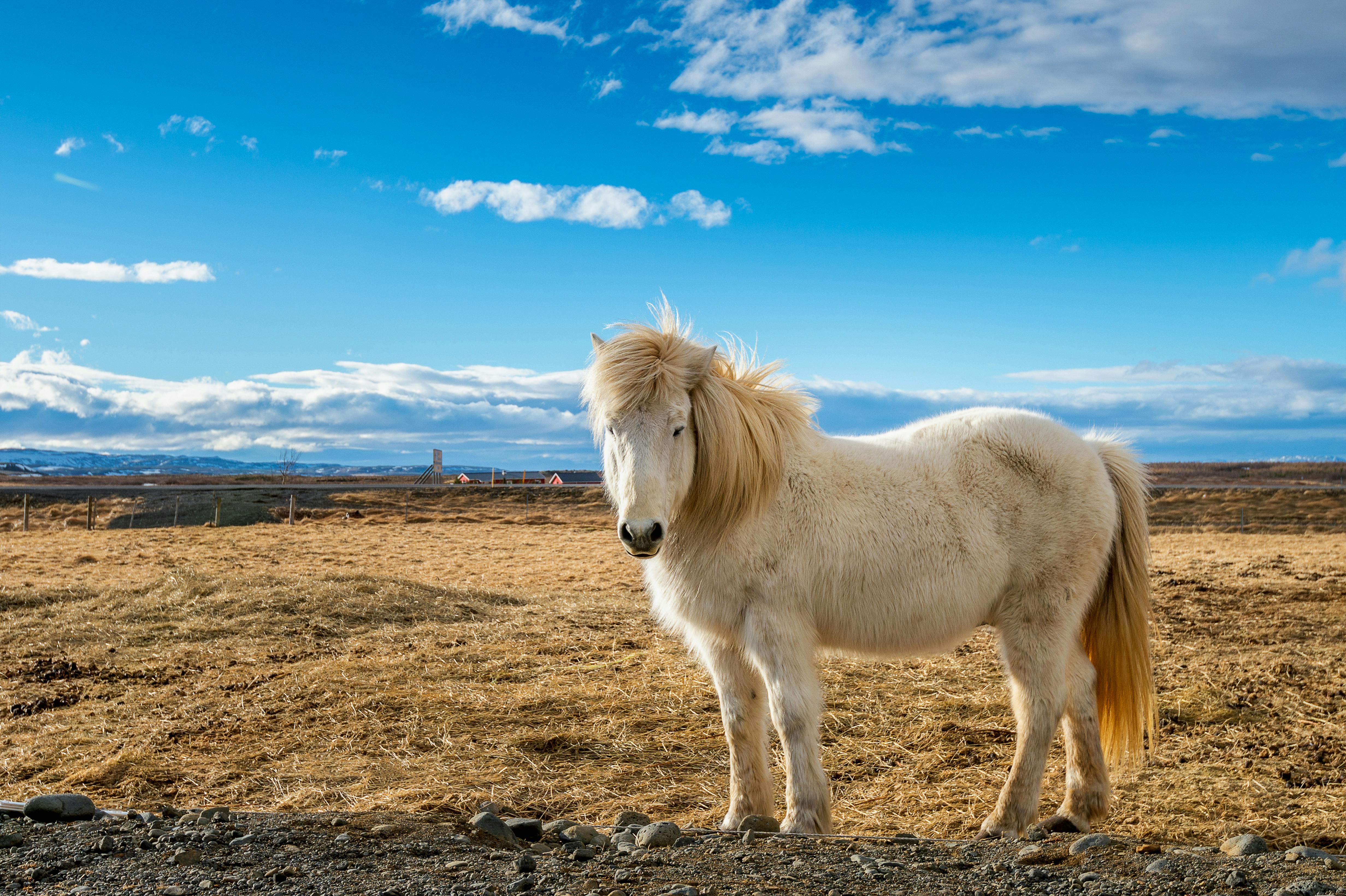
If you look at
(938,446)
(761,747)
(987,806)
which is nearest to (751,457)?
(938,446)

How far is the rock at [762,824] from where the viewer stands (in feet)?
11.4

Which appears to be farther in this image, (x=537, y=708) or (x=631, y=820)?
(x=537, y=708)

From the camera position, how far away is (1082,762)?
3.94 m

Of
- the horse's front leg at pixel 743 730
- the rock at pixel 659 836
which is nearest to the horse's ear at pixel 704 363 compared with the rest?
the horse's front leg at pixel 743 730

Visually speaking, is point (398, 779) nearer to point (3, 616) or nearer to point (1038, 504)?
point (1038, 504)

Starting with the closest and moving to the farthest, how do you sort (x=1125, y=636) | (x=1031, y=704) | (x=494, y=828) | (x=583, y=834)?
1. (x=583, y=834)
2. (x=494, y=828)
3. (x=1031, y=704)
4. (x=1125, y=636)

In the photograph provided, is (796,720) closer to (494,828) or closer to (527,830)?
(527,830)

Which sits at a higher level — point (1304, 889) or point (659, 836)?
point (1304, 889)

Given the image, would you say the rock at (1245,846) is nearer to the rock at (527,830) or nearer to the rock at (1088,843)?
the rock at (1088,843)

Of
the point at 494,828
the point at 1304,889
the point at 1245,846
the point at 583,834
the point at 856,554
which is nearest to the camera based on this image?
the point at 1304,889

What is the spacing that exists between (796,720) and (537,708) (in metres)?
2.83

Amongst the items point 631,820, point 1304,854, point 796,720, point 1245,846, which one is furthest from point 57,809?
point 1304,854

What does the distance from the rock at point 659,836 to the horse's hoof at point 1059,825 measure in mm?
1740

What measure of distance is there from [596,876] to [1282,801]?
11.1 feet
